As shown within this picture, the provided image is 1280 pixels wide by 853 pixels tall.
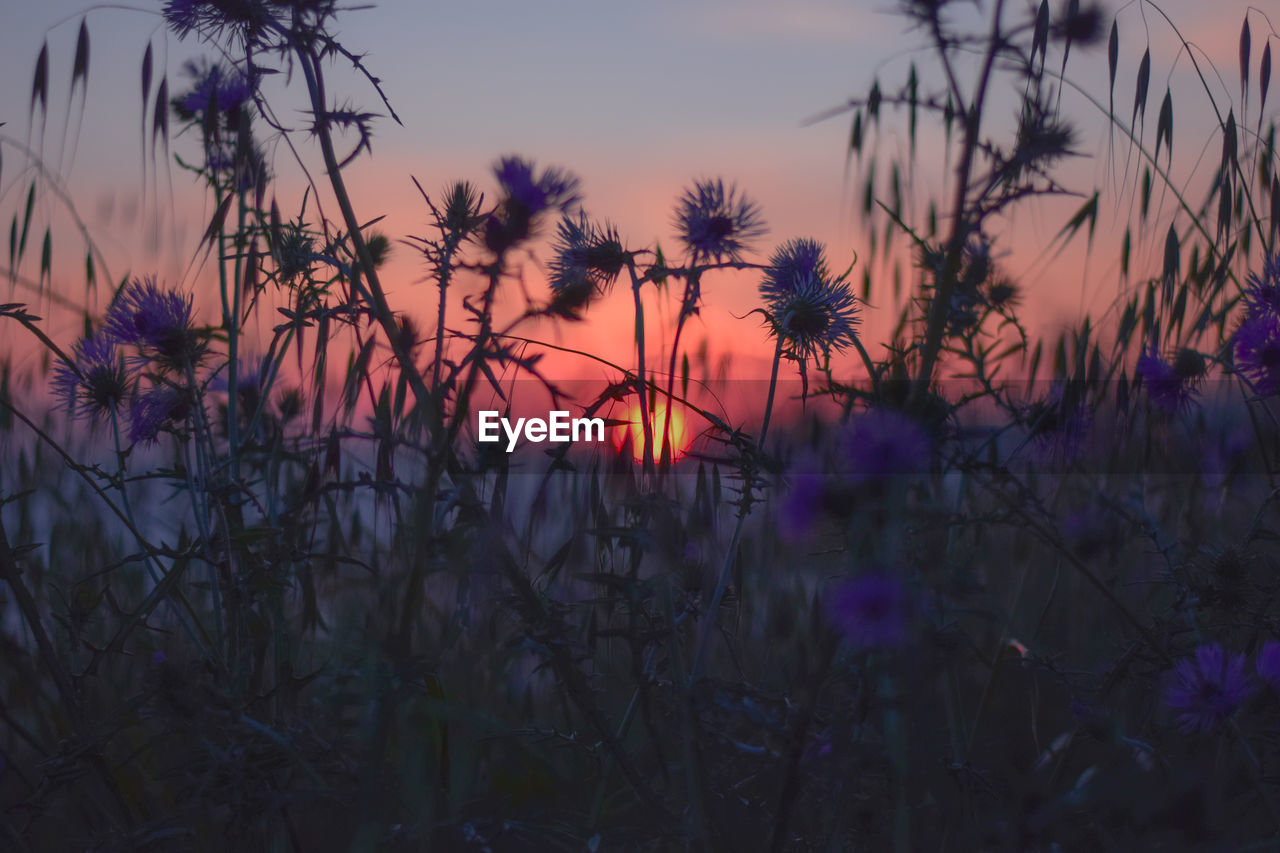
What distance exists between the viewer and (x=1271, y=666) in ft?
2.87

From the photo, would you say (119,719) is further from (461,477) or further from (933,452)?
(933,452)

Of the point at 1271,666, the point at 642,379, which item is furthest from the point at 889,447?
the point at 1271,666

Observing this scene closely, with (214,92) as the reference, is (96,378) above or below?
below

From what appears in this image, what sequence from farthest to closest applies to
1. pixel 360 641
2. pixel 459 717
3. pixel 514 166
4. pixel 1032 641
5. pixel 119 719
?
pixel 1032 641 → pixel 514 166 → pixel 119 719 → pixel 360 641 → pixel 459 717

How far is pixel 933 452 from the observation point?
2.04 feet

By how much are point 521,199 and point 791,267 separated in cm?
32

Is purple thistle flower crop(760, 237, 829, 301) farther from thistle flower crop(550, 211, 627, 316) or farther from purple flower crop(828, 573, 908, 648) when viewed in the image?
purple flower crop(828, 573, 908, 648)

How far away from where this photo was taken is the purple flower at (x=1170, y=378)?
3.79 ft

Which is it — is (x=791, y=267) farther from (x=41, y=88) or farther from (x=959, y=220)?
(x=41, y=88)

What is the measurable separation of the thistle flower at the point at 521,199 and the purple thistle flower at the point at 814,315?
258 mm

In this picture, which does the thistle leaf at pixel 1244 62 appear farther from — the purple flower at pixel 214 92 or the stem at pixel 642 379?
the purple flower at pixel 214 92

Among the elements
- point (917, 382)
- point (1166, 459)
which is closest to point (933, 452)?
point (917, 382)

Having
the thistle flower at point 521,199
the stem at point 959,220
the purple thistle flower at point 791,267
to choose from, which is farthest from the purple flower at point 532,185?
the stem at point 959,220

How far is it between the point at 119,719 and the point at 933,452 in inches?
28.5
